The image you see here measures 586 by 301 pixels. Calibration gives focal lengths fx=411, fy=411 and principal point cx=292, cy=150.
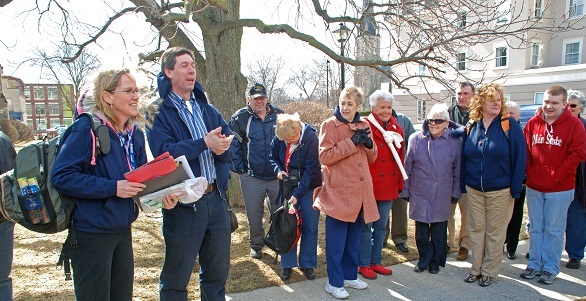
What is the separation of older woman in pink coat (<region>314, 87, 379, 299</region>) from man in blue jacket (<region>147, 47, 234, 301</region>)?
3.77 feet

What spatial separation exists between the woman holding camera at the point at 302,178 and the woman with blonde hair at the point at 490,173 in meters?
1.64

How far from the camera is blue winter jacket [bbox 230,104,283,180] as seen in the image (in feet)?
16.0

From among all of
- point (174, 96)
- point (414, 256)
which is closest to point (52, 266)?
point (174, 96)

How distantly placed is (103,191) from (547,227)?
4.43 metres

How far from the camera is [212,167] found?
10.2ft

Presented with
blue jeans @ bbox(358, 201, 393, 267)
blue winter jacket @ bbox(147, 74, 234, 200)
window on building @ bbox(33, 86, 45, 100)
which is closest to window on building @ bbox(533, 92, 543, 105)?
blue jeans @ bbox(358, 201, 393, 267)

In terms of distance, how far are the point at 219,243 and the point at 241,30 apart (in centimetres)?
508

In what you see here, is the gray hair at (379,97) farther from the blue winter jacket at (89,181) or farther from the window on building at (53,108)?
the window on building at (53,108)

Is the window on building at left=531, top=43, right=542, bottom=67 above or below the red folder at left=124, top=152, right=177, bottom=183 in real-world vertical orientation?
above

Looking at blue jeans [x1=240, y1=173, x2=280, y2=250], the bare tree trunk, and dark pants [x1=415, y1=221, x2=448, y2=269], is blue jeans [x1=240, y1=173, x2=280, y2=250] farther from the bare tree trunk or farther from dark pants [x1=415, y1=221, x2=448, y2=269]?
the bare tree trunk

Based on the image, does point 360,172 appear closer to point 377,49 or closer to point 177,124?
point 177,124

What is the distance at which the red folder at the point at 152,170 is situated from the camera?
7.82 feet

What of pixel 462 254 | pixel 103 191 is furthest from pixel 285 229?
pixel 462 254

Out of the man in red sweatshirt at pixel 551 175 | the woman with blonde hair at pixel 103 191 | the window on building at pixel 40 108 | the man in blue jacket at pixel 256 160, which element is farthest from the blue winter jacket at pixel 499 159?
the window on building at pixel 40 108
